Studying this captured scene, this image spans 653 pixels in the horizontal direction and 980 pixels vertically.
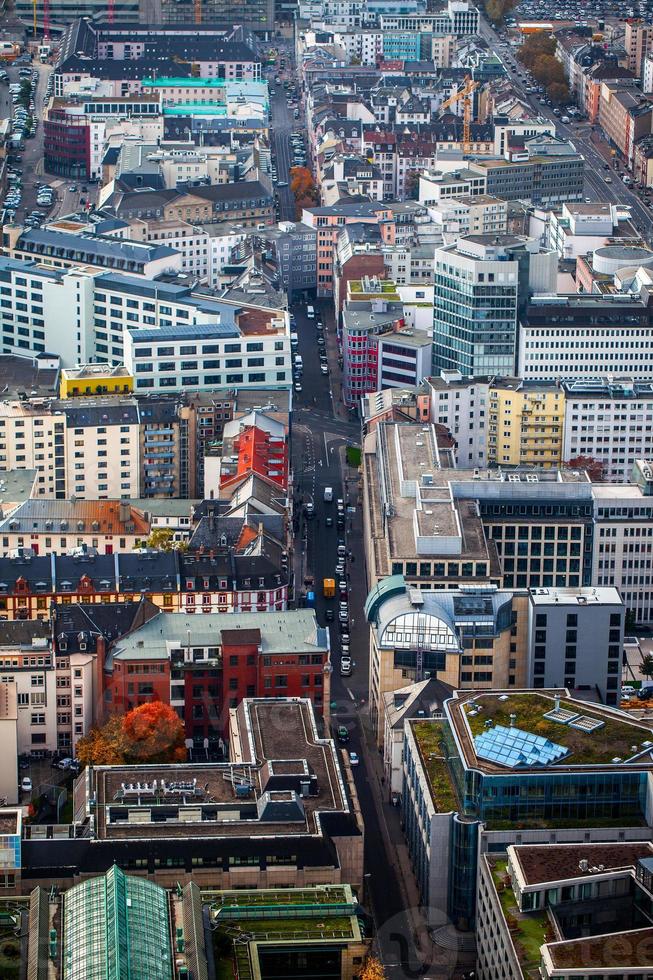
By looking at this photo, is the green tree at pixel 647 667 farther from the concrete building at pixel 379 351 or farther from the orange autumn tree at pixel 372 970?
the concrete building at pixel 379 351

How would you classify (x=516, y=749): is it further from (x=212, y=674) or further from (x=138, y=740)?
(x=212, y=674)

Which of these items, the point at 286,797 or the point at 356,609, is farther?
the point at 356,609

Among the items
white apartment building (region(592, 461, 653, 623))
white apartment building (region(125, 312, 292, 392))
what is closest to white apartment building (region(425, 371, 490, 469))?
white apartment building (region(125, 312, 292, 392))

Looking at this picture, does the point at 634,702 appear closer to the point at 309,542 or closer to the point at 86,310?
the point at 309,542

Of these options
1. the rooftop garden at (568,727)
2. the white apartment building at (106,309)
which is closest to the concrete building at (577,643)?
the rooftop garden at (568,727)

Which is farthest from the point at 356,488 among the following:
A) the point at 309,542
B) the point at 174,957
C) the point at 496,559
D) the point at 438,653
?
the point at 174,957

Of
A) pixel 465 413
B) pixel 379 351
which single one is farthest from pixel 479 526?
pixel 379 351

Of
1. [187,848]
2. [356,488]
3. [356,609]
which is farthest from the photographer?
[356,488]
